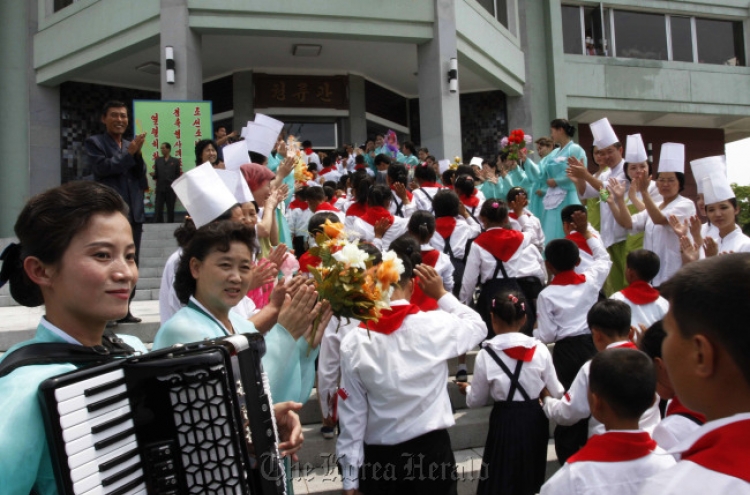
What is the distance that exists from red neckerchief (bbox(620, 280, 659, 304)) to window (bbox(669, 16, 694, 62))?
63.8 feet

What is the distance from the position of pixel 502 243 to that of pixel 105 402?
4178 mm

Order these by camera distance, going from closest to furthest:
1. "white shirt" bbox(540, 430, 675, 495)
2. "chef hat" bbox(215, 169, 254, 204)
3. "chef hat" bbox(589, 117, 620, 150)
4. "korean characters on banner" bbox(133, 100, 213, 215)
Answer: "white shirt" bbox(540, 430, 675, 495) → "chef hat" bbox(215, 169, 254, 204) → "chef hat" bbox(589, 117, 620, 150) → "korean characters on banner" bbox(133, 100, 213, 215)

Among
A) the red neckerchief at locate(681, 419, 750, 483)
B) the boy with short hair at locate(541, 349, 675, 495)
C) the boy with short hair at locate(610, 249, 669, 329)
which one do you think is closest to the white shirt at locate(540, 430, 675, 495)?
the boy with short hair at locate(541, 349, 675, 495)

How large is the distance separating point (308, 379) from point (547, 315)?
2399mm

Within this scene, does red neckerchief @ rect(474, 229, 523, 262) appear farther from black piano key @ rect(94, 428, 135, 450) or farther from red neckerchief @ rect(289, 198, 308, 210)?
black piano key @ rect(94, 428, 135, 450)

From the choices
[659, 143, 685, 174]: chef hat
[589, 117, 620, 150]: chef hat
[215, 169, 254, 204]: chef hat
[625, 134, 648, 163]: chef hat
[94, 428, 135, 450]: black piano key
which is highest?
[589, 117, 620, 150]: chef hat

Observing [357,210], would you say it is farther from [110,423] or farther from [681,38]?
[681,38]

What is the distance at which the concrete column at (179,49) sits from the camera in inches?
492

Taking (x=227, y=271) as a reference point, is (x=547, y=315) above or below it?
below

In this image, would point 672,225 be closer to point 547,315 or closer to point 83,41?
point 547,315

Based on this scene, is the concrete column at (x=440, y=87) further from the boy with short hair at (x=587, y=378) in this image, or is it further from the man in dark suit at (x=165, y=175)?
the boy with short hair at (x=587, y=378)

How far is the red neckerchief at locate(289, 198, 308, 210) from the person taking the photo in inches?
326

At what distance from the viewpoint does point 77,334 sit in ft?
5.51

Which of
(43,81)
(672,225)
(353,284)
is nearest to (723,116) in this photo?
(672,225)
